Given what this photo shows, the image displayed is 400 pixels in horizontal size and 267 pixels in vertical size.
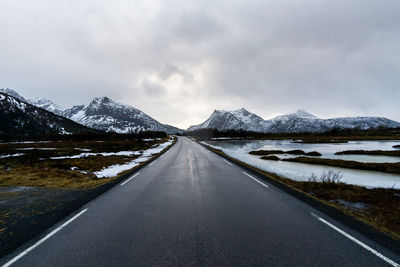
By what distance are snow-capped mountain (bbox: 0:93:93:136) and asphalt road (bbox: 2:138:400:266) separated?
7089 inches

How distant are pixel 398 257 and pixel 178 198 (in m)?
5.67

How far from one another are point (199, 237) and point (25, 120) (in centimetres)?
21331

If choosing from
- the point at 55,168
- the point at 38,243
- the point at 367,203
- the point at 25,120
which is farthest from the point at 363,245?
the point at 25,120

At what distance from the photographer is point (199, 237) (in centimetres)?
385

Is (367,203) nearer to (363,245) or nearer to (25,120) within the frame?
(363,245)

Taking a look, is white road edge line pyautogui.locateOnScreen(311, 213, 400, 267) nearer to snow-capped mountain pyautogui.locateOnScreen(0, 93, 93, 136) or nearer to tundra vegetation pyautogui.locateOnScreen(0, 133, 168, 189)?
tundra vegetation pyautogui.locateOnScreen(0, 133, 168, 189)

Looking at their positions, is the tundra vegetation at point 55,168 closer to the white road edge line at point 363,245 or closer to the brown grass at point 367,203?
the white road edge line at point 363,245

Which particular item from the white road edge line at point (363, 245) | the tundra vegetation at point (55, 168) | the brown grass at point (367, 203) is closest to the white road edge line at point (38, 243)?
the tundra vegetation at point (55, 168)

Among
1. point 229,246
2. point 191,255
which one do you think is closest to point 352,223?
point 229,246

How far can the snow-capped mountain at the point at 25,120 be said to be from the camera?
135788mm

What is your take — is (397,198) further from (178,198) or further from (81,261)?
(81,261)

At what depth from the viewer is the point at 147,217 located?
16.1 feet

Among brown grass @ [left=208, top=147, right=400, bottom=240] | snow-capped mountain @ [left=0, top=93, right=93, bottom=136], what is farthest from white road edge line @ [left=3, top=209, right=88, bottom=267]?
snow-capped mountain @ [left=0, top=93, right=93, bottom=136]

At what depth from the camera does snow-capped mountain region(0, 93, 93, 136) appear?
445ft
